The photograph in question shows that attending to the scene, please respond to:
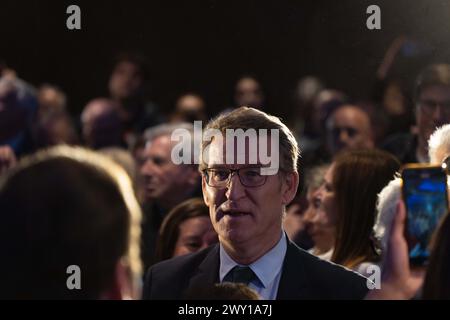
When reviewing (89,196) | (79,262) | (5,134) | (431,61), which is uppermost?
(431,61)

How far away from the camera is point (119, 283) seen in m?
1.51

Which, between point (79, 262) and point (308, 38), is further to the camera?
point (308, 38)

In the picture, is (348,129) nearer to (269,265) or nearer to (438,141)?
(438,141)

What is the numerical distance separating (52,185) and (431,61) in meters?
1.98

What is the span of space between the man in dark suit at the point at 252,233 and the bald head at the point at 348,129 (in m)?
0.56

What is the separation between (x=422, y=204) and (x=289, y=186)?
0.41 m

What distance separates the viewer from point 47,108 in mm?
3322

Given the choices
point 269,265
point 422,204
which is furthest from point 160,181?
point 422,204

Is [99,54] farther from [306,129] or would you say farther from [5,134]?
[306,129]

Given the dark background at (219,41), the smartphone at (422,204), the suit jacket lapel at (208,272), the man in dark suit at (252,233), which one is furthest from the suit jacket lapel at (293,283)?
the dark background at (219,41)

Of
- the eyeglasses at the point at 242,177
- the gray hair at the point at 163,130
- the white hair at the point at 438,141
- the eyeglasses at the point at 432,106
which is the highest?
the eyeglasses at the point at 432,106

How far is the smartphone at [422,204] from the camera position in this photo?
246 centimetres

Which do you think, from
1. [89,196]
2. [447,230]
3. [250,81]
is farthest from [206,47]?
[89,196]

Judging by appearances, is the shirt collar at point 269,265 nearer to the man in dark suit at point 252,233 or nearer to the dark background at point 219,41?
the man in dark suit at point 252,233
